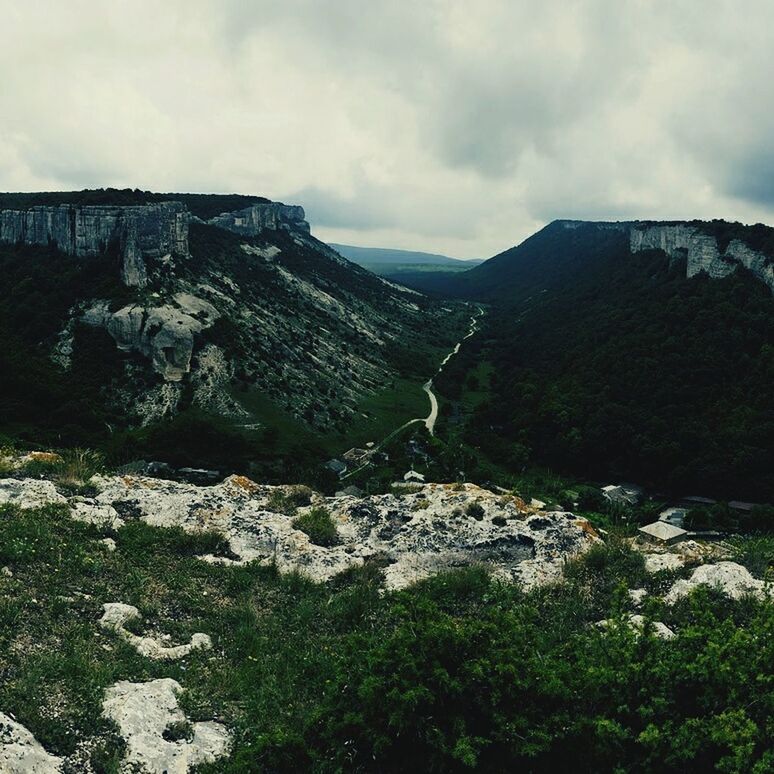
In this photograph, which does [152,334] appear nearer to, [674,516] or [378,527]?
[378,527]

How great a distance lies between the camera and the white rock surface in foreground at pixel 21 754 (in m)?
8.07

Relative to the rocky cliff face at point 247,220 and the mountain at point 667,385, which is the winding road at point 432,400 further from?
the rocky cliff face at point 247,220

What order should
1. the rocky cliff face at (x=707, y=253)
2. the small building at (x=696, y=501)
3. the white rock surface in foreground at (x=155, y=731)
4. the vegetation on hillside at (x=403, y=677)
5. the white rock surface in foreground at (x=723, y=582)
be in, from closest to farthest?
1. the vegetation on hillside at (x=403, y=677)
2. the white rock surface in foreground at (x=155, y=731)
3. the white rock surface in foreground at (x=723, y=582)
4. the small building at (x=696, y=501)
5. the rocky cliff face at (x=707, y=253)

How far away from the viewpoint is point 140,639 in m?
12.2

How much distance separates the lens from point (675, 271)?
427ft

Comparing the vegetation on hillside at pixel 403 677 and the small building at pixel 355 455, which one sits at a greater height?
the vegetation on hillside at pixel 403 677

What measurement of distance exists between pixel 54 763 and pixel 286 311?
118 m

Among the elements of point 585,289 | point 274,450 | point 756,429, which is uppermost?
point 585,289

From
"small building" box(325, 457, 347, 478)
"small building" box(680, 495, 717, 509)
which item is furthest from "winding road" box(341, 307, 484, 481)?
"small building" box(680, 495, 717, 509)

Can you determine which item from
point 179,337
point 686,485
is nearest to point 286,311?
point 179,337

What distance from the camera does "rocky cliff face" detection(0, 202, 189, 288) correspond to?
89.9 meters

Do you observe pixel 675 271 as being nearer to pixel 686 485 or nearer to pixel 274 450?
pixel 686 485

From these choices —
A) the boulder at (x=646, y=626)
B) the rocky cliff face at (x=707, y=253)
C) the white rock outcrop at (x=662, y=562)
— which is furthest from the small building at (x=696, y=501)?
the boulder at (x=646, y=626)

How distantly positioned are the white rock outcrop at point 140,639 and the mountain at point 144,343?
52.3 meters
